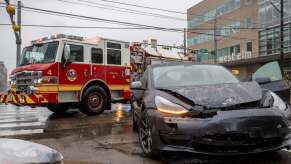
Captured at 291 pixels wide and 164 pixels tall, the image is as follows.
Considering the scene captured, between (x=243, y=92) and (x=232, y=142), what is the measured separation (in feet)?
2.80

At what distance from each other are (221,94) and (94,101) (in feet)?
25.8

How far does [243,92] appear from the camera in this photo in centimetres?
527

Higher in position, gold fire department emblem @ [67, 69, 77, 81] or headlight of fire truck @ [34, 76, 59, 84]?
gold fire department emblem @ [67, 69, 77, 81]

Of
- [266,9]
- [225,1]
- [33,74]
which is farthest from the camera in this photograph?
[225,1]

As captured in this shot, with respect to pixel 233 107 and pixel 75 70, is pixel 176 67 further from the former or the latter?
pixel 75 70

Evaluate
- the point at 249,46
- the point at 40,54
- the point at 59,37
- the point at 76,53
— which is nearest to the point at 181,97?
the point at 76,53

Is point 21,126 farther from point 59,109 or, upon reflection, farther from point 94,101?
point 59,109

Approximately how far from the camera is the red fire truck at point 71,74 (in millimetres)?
11641

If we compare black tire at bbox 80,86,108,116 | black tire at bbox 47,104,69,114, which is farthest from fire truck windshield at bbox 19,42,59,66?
black tire at bbox 47,104,69,114

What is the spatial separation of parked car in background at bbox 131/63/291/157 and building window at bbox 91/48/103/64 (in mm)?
7311

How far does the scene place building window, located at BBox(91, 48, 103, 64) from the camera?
12820 millimetres

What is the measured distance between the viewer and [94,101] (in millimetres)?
12641

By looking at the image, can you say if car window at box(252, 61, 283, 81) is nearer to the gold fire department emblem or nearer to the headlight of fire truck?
the gold fire department emblem

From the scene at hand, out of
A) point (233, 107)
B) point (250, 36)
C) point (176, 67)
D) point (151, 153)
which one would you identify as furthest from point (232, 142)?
point (250, 36)
